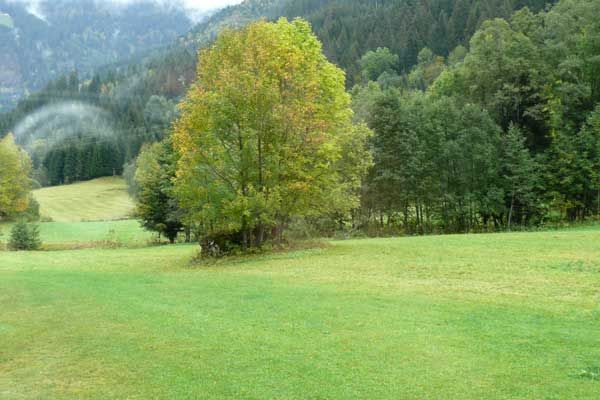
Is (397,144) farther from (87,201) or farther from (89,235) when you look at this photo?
(87,201)

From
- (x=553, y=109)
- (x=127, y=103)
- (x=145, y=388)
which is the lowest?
(x=145, y=388)

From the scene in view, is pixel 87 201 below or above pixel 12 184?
below

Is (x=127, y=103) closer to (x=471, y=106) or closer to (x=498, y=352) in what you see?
(x=471, y=106)

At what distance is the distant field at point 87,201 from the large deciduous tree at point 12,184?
49.3 ft

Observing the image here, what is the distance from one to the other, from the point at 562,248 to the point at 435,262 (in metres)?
7.08

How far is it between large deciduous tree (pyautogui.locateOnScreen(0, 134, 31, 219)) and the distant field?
15041 millimetres

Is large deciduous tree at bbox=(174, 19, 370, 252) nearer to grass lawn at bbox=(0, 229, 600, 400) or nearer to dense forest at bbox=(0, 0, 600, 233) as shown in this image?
grass lawn at bbox=(0, 229, 600, 400)

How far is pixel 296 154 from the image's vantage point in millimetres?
30547

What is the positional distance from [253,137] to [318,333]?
18548mm

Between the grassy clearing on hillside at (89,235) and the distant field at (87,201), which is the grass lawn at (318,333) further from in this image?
the distant field at (87,201)

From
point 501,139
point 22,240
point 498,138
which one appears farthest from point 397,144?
point 22,240

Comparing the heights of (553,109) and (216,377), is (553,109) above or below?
above

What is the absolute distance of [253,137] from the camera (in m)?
29.2

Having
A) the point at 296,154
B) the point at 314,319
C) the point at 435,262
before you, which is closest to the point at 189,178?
the point at 296,154
